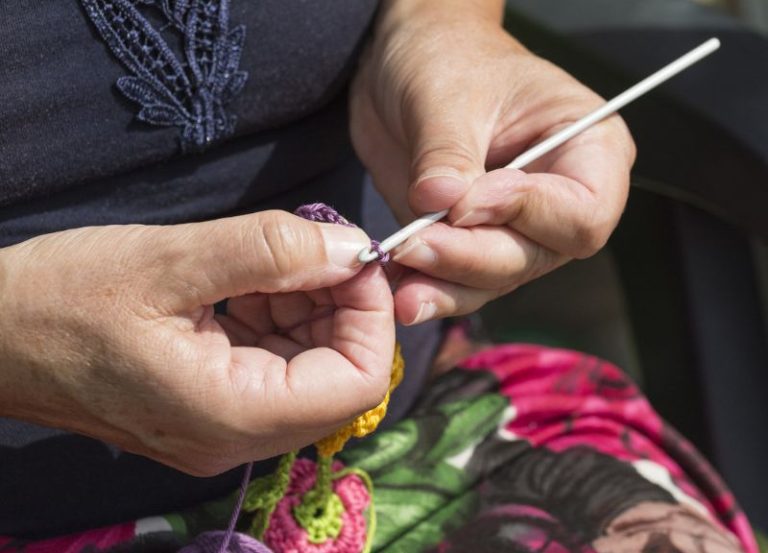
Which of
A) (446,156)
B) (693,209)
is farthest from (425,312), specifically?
(693,209)

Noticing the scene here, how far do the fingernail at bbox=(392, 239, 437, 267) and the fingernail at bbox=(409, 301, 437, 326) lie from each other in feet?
0.10

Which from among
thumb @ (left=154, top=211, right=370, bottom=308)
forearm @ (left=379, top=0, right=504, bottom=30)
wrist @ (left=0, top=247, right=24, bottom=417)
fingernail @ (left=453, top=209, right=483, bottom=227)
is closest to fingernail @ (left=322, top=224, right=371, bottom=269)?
thumb @ (left=154, top=211, right=370, bottom=308)

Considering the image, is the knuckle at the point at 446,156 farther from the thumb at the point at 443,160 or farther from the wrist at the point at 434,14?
the wrist at the point at 434,14

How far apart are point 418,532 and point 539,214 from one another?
0.91 feet

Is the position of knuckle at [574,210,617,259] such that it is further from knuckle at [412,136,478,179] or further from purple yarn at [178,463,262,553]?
purple yarn at [178,463,262,553]

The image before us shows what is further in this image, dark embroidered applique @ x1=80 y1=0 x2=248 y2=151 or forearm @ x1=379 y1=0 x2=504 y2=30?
forearm @ x1=379 y1=0 x2=504 y2=30

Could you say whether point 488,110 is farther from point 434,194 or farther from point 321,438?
point 321,438

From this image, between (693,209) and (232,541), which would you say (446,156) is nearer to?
(232,541)

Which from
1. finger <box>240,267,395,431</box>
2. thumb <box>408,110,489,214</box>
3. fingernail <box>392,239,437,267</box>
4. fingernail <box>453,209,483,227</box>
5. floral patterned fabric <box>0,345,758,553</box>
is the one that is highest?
thumb <box>408,110,489,214</box>

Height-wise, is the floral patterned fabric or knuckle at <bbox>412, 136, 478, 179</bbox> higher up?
knuckle at <bbox>412, 136, 478, 179</bbox>

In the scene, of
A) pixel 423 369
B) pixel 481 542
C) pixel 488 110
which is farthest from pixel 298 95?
pixel 481 542

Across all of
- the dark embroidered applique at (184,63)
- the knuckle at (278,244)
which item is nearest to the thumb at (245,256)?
the knuckle at (278,244)

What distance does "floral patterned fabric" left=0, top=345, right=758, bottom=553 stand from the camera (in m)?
0.74

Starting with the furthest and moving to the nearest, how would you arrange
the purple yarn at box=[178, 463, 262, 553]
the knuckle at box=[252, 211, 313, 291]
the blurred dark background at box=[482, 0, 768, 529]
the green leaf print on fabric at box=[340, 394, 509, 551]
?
1. the blurred dark background at box=[482, 0, 768, 529]
2. the green leaf print on fabric at box=[340, 394, 509, 551]
3. the purple yarn at box=[178, 463, 262, 553]
4. the knuckle at box=[252, 211, 313, 291]
